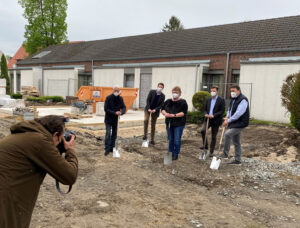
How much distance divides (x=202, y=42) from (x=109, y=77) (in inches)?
289

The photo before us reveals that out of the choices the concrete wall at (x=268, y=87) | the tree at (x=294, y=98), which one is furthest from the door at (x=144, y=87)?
the tree at (x=294, y=98)

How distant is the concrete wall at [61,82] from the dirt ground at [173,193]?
16837 millimetres

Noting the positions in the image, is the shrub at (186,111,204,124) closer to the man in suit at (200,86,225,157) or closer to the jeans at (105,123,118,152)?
the man in suit at (200,86,225,157)

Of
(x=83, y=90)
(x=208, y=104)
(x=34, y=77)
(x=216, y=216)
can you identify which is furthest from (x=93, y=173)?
(x=34, y=77)

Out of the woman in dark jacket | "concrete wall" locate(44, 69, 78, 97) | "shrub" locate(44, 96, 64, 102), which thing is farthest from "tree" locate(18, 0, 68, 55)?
the woman in dark jacket

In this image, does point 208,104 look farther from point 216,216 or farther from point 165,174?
point 216,216

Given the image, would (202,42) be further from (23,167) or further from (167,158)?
(23,167)

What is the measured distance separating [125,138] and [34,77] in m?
20.2

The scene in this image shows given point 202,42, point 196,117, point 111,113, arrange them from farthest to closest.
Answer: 1. point 202,42
2. point 196,117
3. point 111,113

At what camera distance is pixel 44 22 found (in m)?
36.8

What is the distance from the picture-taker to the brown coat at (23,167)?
1924 mm

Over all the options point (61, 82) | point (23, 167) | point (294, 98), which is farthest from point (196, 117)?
point (61, 82)

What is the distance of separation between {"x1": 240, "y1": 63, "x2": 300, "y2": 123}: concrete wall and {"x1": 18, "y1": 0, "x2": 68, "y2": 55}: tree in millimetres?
30200

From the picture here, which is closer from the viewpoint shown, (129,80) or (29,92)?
(129,80)
